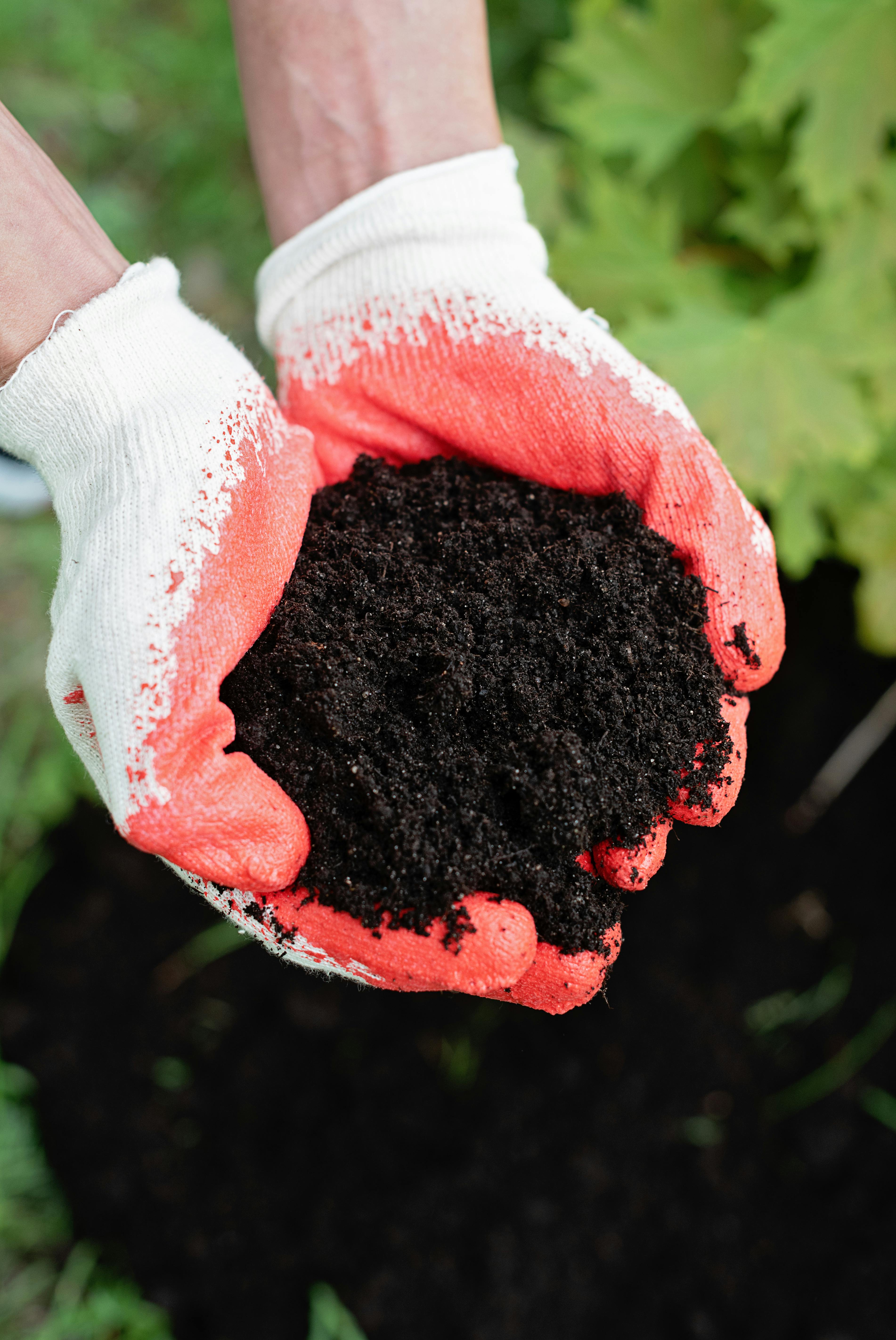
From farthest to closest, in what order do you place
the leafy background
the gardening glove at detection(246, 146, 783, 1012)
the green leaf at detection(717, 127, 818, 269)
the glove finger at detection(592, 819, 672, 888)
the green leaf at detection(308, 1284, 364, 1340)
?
the green leaf at detection(717, 127, 818, 269), the green leaf at detection(308, 1284, 364, 1340), the leafy background, the gardening glove at detection(246, 146, 783, 1012), the glove finger at detection(592, 819, 672, 888)

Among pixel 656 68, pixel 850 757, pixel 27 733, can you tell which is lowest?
pixel 27 733

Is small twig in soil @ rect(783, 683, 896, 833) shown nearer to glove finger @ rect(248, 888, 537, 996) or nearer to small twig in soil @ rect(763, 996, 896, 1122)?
small twig in soil @ rect(763, 996, 896, 1122)

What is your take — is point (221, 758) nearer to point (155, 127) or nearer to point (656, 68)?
point (656, 68)

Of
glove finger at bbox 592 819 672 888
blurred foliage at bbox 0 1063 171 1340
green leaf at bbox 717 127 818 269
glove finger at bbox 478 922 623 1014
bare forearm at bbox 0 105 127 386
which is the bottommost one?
blurred foliage at bbox 0 1063 171 1340

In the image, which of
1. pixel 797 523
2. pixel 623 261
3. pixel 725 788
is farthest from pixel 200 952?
pixel 623 261

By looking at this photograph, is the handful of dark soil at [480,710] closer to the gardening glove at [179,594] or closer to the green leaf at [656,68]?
the gardening glove at [179,594]

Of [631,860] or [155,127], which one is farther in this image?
[155,127]

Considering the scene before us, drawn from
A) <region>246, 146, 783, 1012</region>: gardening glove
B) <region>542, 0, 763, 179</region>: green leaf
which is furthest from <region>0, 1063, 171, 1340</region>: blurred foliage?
<region>542, 0, 763, 179</region>: green leaf

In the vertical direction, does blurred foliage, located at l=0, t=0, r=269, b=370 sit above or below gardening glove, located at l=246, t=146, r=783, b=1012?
below
